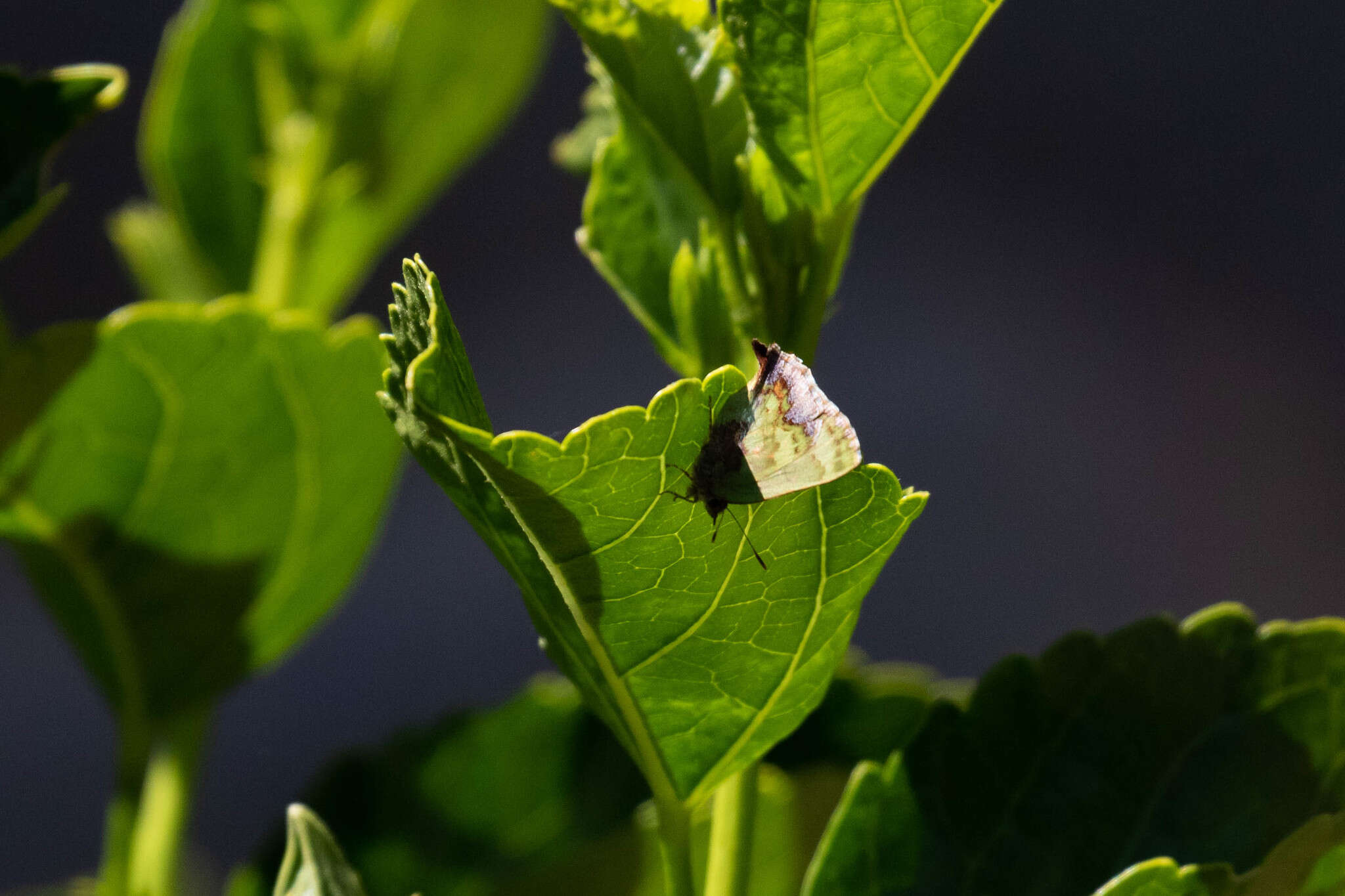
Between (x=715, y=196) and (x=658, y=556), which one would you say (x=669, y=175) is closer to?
(x=715, y=196)

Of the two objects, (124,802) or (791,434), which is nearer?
(791,434)

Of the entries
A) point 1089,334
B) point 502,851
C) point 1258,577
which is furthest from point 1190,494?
point 502,851

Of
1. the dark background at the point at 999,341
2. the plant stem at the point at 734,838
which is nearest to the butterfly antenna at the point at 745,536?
the plant stem at the point at 734,838

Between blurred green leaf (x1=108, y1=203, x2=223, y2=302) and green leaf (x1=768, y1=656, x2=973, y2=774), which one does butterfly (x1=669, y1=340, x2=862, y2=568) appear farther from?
blurred green leaf (x1=108, y1=203, x2=223, y2=302)

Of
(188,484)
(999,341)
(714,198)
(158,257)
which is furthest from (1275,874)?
(999,341)

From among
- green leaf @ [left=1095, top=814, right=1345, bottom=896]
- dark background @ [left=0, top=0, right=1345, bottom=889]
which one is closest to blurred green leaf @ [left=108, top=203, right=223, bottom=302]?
green leaf @ [left=1095, top=814, right=1345, bottom=896]

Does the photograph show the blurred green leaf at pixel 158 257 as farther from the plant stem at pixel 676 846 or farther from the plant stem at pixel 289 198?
the plant stem at pixel 676 846
